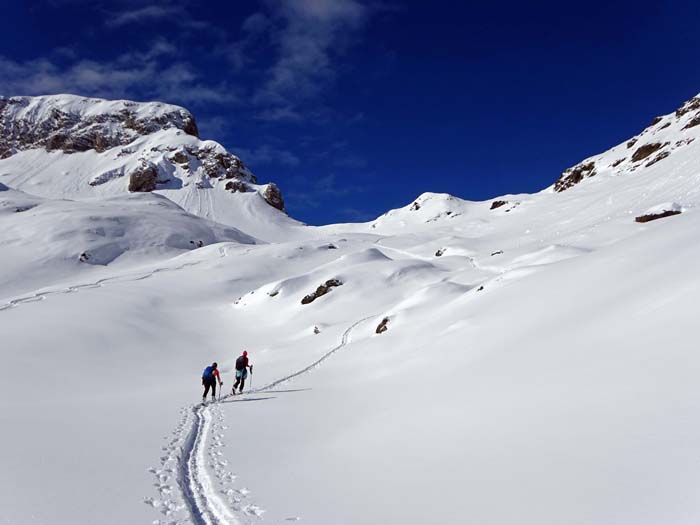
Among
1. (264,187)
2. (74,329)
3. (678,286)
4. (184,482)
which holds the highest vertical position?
(264,187)

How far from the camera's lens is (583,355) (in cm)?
948

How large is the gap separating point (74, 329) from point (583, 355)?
29.6 meters

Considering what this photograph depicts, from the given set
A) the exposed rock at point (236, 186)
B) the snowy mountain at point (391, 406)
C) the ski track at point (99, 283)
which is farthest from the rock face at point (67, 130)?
the snowy mountain at point (391, 406)

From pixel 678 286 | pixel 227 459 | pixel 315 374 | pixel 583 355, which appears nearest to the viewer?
pixel 227 459

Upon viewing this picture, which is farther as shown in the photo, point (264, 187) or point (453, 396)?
point (264, 187)

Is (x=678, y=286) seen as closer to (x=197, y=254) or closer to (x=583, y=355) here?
(x=583, y=355)

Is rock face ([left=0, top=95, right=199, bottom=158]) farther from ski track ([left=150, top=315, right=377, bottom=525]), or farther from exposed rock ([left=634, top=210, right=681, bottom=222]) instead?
ski track ([left=150, top=315, right=377, bottom=525])

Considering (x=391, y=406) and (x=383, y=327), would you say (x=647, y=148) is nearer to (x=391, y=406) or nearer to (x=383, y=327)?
(x=383, y=327)

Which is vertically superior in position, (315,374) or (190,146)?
(190,146)

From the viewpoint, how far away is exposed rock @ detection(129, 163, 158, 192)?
152500 millimetres

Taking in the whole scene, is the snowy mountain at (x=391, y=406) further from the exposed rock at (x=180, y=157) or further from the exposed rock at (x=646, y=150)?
the exposed rock at (x=180, y=157)

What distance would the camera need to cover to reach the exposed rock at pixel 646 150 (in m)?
90.8

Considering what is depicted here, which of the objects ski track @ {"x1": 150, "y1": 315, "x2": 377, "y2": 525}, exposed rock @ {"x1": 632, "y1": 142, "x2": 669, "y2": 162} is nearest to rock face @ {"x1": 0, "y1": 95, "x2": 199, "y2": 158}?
exposed rock @ {"x1": 632, "y1": 142, "x2": 669, "y2": 162}

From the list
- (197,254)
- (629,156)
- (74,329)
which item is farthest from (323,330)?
(629,156)
